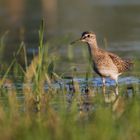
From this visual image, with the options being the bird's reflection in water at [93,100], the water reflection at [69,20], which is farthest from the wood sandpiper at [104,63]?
the water reflection at [69,20]

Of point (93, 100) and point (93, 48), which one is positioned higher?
point (93, 48)

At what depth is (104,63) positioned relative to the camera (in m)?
10.7

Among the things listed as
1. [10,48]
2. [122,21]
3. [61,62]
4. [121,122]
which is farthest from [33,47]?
[121,122]

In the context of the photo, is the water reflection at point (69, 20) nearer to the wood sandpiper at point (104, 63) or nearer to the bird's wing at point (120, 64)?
the bird's wing at point (120, 64)

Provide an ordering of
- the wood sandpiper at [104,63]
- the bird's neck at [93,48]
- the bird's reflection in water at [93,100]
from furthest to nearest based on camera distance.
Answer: the bird's neck at [93,48]
the wood sandpiper at [104,63]
the bird's reflection in water at [93,100]

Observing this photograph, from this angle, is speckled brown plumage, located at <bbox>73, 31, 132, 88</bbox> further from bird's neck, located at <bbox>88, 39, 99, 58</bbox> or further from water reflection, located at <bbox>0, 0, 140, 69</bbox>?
water reflection, located at <bbox>0, 0, 140, 69</bbox>

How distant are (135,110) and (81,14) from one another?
14.6m

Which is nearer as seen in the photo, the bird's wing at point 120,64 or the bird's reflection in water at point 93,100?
the bird's reflection in water at point 93,100

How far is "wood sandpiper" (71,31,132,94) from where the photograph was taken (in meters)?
10.7

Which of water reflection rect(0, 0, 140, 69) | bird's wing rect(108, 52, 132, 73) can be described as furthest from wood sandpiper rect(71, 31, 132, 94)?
water reflection rect(0, 0, 140, 69)

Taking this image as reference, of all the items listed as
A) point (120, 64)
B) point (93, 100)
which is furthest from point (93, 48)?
point (93, 100)

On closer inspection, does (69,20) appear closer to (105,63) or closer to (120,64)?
(120,64)

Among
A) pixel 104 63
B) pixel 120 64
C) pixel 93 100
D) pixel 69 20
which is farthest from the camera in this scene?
Result: pixel 69 20

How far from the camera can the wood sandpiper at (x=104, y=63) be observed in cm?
1068
